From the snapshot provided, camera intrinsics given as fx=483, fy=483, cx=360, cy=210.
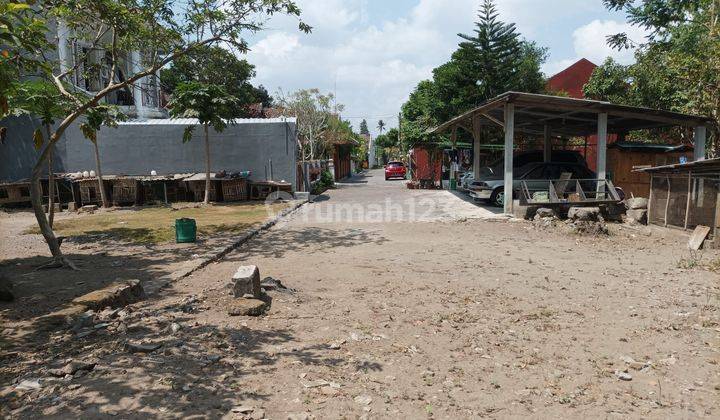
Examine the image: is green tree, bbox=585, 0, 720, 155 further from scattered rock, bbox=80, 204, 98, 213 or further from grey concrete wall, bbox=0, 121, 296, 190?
scattered rock, bbox=80, 204, 98, 213

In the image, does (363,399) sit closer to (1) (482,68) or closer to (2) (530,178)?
(2) (530,178)

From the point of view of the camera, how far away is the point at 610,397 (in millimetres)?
3699

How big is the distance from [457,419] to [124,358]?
2.82 metres

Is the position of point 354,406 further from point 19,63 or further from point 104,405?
point 19,63

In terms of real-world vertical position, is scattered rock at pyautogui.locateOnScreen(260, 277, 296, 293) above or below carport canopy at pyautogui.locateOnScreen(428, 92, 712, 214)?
below

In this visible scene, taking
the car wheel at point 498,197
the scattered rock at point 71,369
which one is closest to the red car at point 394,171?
the car wheel at point 498,197

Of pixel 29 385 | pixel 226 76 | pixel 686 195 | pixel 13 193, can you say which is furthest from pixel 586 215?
pixel 226 76

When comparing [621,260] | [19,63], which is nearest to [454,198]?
[621,260]

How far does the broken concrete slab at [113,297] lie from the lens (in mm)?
5613

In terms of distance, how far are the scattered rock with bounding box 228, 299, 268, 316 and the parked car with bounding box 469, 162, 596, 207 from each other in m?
11.5

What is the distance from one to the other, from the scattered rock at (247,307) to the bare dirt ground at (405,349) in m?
0.13

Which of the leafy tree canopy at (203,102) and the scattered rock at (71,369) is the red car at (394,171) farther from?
the scattered rock at (71,369)

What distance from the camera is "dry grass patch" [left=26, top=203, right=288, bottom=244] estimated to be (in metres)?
11.5

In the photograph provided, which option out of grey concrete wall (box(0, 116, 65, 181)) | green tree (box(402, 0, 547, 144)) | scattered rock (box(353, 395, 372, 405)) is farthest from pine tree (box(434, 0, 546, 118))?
scattered rock (box(353, 395, 372, 405))
